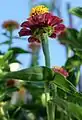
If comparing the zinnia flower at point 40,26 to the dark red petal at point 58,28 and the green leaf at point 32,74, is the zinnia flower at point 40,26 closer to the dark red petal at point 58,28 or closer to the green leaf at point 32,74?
the dark red petal at point 58,28

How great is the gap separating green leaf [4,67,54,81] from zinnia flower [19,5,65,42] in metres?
0.16

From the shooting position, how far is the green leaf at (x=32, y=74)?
84 centimetres

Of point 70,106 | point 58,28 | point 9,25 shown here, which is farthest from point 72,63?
point 9,25

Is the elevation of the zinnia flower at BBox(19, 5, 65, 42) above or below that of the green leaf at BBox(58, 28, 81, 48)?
above

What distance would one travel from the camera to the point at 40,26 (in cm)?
102

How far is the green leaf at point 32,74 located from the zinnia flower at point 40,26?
0.54ft

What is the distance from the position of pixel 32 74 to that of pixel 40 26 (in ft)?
0.68

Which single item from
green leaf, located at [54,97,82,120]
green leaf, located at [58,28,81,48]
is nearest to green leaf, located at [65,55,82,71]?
green leaf, located at [58,28,81,48]

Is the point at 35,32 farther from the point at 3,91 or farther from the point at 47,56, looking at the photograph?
the point at 3,91

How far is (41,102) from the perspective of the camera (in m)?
1.21

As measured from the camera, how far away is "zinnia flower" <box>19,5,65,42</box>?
102cm

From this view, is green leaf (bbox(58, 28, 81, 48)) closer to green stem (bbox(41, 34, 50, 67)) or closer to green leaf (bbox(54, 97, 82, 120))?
green stem (bbox(41, 34, 50, 67))

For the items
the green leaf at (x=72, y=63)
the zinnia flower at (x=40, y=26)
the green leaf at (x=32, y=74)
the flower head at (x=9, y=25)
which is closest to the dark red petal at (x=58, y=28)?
the zinnia flower at (x=40, y=26)

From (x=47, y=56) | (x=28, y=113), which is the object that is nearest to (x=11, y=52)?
(x=28, y=113)
